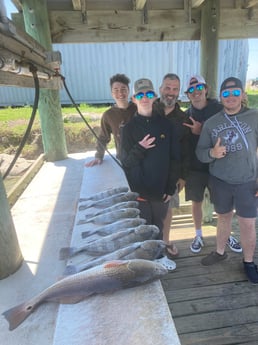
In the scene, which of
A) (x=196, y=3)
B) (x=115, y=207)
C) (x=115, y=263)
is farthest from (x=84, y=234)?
(x=196, y=3)

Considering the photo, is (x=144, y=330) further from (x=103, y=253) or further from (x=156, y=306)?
(x=103, y=253)

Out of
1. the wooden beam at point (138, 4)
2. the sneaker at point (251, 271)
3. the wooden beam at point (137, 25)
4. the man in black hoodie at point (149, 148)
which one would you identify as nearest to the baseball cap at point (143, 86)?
the man in black hoodie at point (149, 148)

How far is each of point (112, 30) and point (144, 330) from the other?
4.12 m

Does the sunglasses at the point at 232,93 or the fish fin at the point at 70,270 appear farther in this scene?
the sunglasses at the point at 232,93

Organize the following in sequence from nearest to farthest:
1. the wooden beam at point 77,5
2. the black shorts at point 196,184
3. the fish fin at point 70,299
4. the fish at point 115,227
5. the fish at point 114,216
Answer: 1. the fish fin at point 70,299
2. the fish at point 115,227
3. the fish at point 114,216
4. the black shorts at point 196,184
5. the wooden beam at point 77,5

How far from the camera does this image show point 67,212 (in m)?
2.91

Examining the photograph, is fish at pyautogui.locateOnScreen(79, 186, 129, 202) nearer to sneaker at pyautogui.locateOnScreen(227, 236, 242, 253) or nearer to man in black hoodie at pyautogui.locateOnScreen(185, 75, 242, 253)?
man in black hoodie at pyautogui.locateOnScreen(185, 75, 242, 253)

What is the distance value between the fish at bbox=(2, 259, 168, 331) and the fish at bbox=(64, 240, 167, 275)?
0.11 m

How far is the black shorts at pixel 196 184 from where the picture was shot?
3.11 m

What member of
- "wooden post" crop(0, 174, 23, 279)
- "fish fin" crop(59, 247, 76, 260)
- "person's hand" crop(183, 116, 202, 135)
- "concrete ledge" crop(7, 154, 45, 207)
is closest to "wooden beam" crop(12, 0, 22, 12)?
"concrete ledge" crop(7, 154, 45, 207)

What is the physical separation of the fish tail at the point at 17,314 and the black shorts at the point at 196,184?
211 centimetres

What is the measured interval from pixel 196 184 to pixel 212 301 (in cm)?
122

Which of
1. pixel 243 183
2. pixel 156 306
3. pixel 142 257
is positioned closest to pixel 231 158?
pixel 243 183

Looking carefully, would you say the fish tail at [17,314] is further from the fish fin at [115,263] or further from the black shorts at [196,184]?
the black shorts at [196,184]
